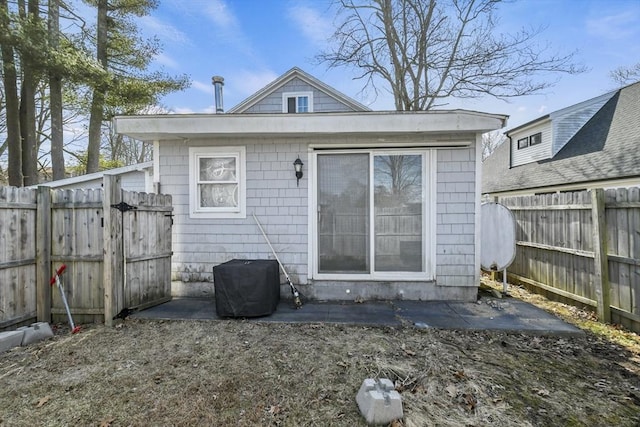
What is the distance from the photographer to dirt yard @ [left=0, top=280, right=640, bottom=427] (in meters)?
2.20

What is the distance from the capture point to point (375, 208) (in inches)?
187

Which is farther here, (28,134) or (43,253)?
(28,134)

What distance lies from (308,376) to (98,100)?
11.3m

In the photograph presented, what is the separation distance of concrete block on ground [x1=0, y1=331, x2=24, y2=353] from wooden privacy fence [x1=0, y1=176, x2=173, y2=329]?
0.29 metres

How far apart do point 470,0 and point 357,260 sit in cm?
1130

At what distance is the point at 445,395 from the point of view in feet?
7.92

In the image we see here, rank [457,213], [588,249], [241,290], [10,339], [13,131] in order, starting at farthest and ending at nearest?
1. [13,131]
2. [457,213]
3. [588,249]
4. [241,290]
5. [10,339]

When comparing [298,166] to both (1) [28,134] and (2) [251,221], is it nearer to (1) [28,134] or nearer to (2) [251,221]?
(2) [251,221]

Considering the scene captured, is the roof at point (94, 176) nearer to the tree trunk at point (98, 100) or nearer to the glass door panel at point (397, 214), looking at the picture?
the tree trunk at point (98, 100)

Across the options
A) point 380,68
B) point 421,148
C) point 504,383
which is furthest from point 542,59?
point 504,383

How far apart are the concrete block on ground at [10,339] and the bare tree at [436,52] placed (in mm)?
11321

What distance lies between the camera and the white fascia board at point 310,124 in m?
4.35

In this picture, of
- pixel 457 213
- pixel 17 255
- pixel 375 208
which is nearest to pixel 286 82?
pixel 375 208

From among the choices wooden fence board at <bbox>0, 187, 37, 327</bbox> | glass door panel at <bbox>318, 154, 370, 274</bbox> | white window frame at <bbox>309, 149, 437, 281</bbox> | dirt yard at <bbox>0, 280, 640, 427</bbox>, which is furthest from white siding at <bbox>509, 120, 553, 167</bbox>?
wooden fence board at <bbox>0, 187, 37, 327</bbox>
